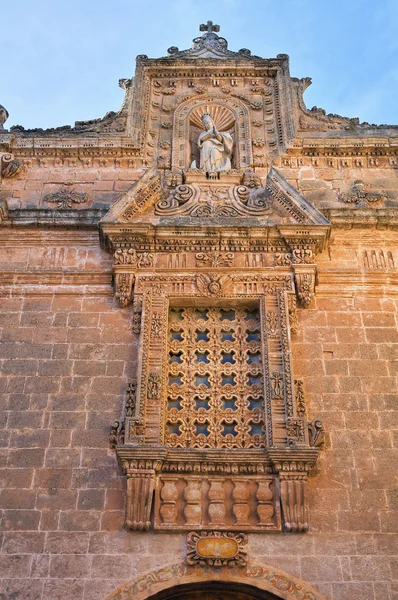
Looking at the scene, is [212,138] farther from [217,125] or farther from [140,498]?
[140,498]

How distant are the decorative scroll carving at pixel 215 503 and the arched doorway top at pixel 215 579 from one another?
1.51 feet

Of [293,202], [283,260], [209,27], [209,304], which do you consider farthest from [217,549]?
[209,27]

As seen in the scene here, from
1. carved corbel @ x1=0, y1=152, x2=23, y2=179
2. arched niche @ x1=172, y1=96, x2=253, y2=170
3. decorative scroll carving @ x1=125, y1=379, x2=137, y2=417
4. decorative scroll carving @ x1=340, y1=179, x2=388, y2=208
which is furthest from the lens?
arched niche @ x1=172, y1=96, x2=253, y2=170

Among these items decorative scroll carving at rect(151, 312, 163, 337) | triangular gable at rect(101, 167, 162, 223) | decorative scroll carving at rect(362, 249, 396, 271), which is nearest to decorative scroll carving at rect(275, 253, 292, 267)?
decorative scroll carving at rect(362, 249, 396, 271)

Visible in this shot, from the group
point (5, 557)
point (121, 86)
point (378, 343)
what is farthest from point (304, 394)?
point (121, 86)

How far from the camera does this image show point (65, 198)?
12.8 meters

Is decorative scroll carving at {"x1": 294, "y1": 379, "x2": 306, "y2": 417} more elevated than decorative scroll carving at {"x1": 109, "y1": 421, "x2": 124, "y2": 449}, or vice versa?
decorative scroll carving at {"x1": 294, "y1": 379, "x2": 306, "y2": 417}

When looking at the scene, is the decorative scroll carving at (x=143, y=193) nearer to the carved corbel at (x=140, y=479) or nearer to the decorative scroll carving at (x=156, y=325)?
the decorative scroll carving at (x=156, y=325)

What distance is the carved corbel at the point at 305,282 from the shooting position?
1126 centimetres

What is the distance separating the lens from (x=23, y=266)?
11898 mm

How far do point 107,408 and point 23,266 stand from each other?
2.83 meters

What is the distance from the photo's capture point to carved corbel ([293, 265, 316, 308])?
11258 mm

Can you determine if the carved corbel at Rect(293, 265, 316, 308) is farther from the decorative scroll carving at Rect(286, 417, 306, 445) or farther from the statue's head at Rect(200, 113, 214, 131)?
the statue's head at Rect(200, 113, 214, 131)

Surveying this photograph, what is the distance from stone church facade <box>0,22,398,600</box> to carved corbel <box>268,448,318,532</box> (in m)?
0.02
